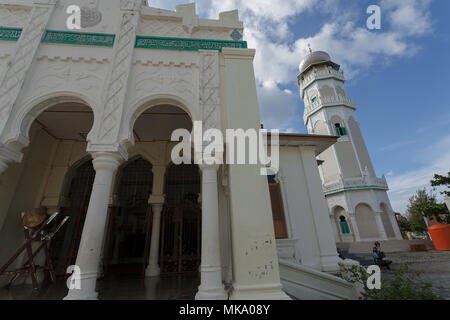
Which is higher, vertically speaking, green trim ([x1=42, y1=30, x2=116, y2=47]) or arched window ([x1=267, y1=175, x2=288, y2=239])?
green trim ([x1=42, y1=30, x2=116, y2=47])

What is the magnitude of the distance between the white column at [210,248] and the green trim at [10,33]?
636 cm

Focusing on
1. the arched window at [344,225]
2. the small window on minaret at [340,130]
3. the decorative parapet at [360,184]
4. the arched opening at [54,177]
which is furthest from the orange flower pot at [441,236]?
the arched opening at [54,177]

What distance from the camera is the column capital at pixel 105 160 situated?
4.43 meters

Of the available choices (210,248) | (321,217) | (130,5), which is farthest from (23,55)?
(321,217)

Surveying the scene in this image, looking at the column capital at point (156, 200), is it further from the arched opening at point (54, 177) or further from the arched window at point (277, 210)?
the arched window at point (277, 210)

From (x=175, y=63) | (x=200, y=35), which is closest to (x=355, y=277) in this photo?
(x=175, y=63)

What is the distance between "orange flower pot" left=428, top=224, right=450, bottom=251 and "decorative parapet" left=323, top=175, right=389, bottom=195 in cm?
509

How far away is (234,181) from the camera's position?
4.43 metres

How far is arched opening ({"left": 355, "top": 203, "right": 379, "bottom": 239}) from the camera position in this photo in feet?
59.1

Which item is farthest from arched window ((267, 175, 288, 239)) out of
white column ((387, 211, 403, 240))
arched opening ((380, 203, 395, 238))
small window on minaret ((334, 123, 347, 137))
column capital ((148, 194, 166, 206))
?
white column ((387, 211, 403, 240))

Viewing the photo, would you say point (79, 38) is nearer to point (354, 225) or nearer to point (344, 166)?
point (344, 166)

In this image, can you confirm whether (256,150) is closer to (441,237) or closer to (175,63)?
(175,63)

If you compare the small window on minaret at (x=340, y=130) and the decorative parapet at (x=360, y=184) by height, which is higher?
the small window on minaret at (x=340, y=130)

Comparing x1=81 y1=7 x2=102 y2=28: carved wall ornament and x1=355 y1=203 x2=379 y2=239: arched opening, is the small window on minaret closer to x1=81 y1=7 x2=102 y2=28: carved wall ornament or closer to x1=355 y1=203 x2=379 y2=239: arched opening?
x1=355 y1=203 x2=379 y2=239: arched opening
